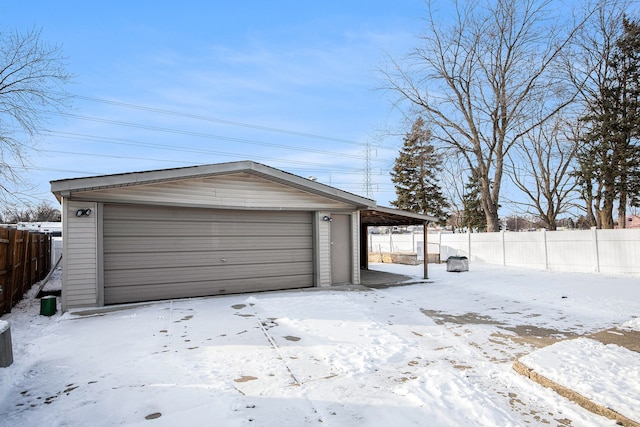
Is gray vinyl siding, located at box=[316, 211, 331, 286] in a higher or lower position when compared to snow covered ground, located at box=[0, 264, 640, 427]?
higher

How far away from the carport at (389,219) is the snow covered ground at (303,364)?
12.6 feet

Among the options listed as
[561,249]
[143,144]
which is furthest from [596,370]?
[143,144]

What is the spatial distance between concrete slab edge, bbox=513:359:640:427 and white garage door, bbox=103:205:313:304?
6.24m

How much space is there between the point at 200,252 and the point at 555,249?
13.7 metres

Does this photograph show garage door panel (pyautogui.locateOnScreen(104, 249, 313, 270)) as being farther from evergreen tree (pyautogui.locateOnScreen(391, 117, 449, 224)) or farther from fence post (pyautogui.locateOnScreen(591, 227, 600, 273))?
evergreen tree (pyautogui.locateOnScreen(391, 117, 449, 224))

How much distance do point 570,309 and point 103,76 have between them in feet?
50.5

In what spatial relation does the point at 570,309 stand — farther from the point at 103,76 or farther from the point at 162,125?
the point at 162,125

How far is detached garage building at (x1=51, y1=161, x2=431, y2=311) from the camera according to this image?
7.08 metres

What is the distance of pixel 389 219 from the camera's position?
1343cm

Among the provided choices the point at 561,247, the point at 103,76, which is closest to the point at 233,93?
the point at 103,76

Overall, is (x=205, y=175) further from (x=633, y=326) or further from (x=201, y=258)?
(x=633, y=326)

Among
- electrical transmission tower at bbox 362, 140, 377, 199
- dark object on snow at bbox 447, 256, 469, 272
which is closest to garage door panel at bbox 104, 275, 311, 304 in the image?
dark object on snow at bbox 447, 256, 469, 272

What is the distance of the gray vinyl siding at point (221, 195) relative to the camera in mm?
7469

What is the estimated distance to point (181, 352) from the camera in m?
4.51
